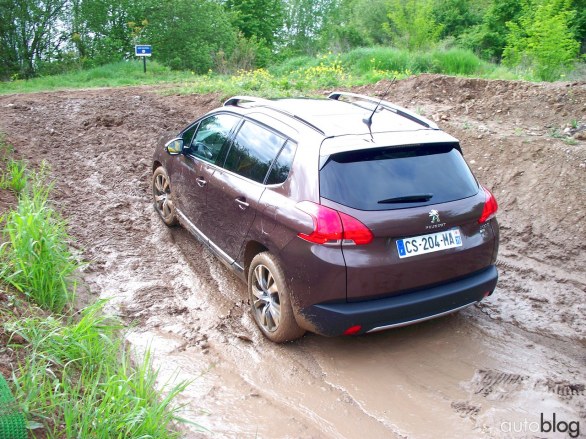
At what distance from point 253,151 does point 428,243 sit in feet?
5.49

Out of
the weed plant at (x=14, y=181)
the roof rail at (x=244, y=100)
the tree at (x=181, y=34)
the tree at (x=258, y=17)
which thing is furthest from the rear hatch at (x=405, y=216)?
the tree at (x=258, y=17)

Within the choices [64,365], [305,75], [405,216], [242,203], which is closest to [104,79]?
[305,75]

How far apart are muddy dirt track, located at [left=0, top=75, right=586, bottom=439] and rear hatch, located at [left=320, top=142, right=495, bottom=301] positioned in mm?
651

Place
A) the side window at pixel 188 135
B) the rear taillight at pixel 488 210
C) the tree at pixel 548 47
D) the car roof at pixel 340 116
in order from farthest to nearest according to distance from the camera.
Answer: the tree at pixel 548 47, the side window at pixel 188 135, the car roof at pixel 340 116, the rear taillight at pixel 488 210

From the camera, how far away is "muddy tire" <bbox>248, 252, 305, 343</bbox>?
3.98 meters

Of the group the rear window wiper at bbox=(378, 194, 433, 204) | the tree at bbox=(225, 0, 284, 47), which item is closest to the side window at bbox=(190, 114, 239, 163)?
the rear window wiper at bbox=(378, 194, 433, 204)

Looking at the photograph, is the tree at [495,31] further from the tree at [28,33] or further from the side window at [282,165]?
the side window at [282,165]

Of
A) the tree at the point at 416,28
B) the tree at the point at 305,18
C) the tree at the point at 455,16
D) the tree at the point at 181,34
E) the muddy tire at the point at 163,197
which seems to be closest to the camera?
the muddy tire at the point at 163,197

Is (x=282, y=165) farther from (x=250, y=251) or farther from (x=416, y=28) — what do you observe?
(x=416, y=28)

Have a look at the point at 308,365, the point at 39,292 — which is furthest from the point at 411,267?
the point at 39,292

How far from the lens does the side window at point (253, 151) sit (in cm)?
438

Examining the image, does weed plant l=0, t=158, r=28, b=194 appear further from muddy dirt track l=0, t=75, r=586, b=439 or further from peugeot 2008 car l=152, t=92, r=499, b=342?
peugeot 2008 car l=152, t=92, r=499, b=342

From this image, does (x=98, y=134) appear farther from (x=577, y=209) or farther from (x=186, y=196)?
(x=577, y=209)

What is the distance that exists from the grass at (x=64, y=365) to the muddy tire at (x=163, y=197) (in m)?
1.62
